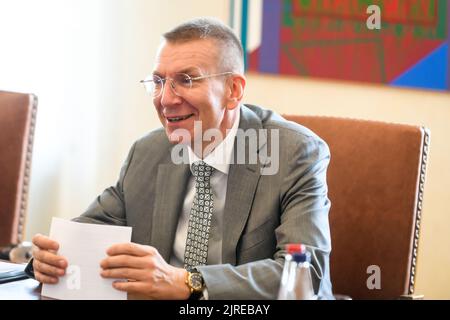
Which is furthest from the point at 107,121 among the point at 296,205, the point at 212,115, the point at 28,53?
the point at 296,205

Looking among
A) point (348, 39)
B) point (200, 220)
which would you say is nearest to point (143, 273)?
point (200, 220)

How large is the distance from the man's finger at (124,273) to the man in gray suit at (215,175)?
19cm

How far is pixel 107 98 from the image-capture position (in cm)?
374

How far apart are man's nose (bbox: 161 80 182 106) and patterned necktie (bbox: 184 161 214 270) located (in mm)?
205

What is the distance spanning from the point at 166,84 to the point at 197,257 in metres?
0.49

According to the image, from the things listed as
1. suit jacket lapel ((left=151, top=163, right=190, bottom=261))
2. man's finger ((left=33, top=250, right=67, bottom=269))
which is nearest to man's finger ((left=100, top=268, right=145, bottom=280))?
man's finger ((left=33, top=250, right=67, bottom=269))

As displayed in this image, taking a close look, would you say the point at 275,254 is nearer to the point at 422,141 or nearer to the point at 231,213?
the point at 231,213

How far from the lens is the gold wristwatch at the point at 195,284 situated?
1756mm

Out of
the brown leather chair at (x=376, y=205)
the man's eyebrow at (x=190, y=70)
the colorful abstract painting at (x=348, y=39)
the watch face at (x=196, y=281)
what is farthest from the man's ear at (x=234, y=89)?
the colorful abstract painting at (x=348, y=39)

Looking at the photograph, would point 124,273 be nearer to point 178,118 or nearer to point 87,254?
point 87,254

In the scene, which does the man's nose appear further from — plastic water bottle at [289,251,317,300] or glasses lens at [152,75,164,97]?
plastic water bottle at [289,251,317,300]

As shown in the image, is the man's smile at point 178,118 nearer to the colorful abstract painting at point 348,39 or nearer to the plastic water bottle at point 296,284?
the plastic water bottle at point 296,284

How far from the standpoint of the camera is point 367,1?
3.28 meters

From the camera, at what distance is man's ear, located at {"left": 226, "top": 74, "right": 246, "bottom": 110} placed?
2.22 m
